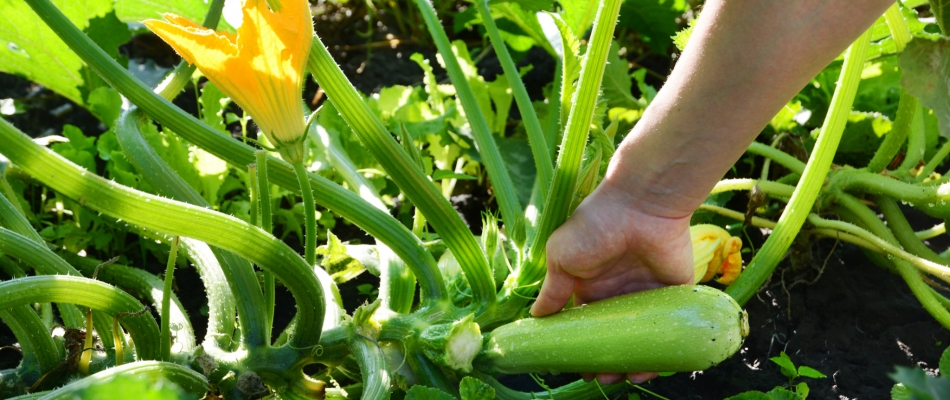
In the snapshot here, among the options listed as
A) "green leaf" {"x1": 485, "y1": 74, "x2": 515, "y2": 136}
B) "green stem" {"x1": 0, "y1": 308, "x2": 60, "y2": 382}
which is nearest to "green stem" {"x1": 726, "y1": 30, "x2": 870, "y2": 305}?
"green leaf" {"x1": 485, "y1": 74, "x2": 515, "y2": 136}

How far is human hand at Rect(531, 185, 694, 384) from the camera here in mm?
1376

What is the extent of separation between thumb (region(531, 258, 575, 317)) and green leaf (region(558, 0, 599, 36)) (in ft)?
2.65

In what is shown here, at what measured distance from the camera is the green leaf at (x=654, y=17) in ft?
7.88

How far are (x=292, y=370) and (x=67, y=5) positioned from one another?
1.35 m

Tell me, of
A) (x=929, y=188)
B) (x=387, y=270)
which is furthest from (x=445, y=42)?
(x=929, y=188)

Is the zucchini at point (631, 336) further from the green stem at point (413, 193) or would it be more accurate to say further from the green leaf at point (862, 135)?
the green leaf at point (862, 135)

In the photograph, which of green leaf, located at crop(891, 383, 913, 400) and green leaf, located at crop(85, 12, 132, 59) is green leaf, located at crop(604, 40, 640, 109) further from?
green leaf, located at crop(85, 12, 132, 59)

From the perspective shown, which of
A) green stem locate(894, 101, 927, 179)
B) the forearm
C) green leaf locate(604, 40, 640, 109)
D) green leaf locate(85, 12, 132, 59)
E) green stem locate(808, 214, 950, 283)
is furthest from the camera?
green leaf locate(604, 40, 640, 109)

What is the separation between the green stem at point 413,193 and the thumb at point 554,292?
12 centimetres

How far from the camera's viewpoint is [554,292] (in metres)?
1.45

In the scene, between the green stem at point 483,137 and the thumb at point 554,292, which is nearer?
the thumb at point 554,292

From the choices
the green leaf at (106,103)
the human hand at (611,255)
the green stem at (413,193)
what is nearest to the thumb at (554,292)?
the human hand at (611,255)

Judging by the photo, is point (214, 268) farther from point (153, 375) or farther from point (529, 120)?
point (529, 120)

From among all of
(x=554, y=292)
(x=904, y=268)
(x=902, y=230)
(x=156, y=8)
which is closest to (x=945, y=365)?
(x=904, y=268)
